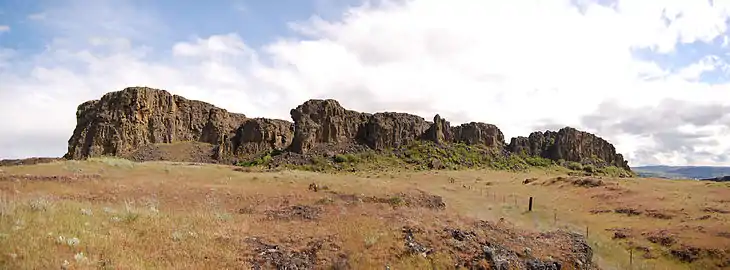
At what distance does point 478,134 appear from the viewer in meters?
129

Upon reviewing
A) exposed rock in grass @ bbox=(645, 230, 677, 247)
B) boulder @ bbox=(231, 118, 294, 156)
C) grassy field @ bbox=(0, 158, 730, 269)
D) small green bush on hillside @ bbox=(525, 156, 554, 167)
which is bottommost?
exposed rock in grass @ bbox=(645, 230, 677, 247)

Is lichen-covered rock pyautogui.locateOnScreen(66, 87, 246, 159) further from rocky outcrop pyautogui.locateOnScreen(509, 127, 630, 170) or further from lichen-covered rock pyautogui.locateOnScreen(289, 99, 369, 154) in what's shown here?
rocky outcrop pyautogui.locateOnScreen(509, 127, 630, 170)

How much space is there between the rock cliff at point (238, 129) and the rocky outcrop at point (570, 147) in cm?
67

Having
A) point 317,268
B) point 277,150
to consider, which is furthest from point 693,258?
point 277,150

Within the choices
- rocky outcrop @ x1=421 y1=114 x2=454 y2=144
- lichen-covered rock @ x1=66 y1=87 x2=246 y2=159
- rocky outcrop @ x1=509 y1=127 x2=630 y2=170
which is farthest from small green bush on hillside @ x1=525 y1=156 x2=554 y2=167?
lichen-covered rock @ x1=66 y1=87 x2=246 y2=159

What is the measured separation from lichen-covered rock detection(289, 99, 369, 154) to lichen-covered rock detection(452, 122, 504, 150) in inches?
1209

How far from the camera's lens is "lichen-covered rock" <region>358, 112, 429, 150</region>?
358 ft

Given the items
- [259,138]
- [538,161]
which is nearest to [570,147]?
[538,161]

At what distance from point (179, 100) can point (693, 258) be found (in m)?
118

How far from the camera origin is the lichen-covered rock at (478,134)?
12812 cm

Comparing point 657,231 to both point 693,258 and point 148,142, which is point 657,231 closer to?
point 693,258

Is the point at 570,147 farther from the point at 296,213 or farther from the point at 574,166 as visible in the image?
the point at 296,213

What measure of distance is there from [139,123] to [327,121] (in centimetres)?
4446

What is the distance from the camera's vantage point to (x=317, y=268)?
1267cm
